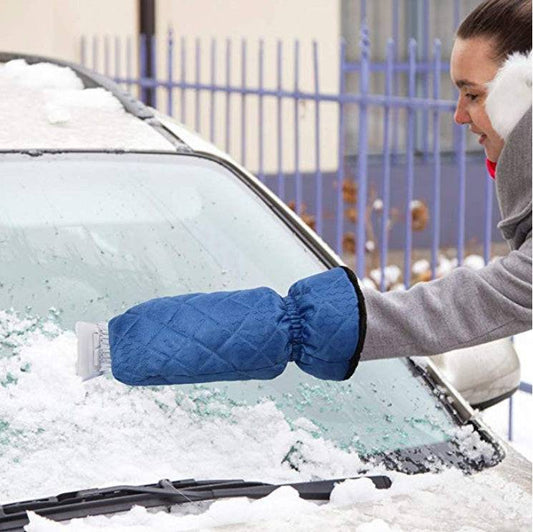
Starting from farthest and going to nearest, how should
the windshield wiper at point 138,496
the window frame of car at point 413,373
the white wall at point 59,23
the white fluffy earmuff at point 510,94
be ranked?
the white wall at point 59,23, the window frame of car at point 413,373, the windshield wiper at point 138,496, the white fluffy earmuff at point 510,94

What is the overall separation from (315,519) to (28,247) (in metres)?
0.86

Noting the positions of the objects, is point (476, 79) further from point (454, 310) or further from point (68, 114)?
point (68, 114)

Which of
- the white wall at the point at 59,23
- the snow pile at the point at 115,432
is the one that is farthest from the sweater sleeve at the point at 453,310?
the white wall at the point at 59,23

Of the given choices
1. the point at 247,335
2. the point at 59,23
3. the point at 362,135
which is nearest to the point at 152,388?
the point at 247,335

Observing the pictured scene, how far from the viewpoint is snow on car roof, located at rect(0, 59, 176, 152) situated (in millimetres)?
2654

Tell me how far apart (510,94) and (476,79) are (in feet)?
0.30

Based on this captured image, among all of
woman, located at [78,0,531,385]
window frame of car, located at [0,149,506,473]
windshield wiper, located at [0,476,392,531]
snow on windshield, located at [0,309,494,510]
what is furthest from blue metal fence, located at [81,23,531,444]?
woman, located at [78,0,531,385]

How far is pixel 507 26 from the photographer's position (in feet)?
5.82

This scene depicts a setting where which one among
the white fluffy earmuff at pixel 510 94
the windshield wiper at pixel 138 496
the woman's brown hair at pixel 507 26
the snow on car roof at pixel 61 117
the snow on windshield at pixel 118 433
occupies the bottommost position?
the windshield wiper at pixel 138 496

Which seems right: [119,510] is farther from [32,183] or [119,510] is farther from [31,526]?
[32,183]

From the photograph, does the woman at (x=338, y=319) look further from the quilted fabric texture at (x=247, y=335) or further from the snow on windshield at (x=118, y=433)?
the snow on windshield at (x=118, y=433)

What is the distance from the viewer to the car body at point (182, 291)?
2125 mm

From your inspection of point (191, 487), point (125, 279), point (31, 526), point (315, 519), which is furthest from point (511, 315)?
point (125, 279)

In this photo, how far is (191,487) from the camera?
79.7 inches
